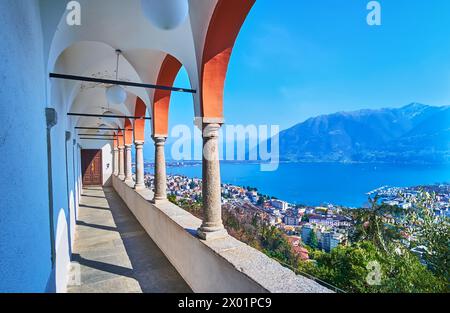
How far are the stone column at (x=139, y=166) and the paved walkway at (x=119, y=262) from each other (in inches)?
45.7

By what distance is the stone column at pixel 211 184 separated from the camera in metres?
3.21

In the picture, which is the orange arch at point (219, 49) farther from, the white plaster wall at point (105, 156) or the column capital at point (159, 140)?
the white plaster wall at point (105, 156)

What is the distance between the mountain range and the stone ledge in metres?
17.5

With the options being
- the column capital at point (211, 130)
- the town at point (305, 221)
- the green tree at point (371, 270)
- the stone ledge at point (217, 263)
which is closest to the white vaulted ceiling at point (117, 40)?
the column capital at point (211, 130)

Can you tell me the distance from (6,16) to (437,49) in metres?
28.0

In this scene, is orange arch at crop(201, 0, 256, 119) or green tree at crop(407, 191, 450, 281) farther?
green tree at crop(407, 191, 450, 281)

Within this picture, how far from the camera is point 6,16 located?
121 cm

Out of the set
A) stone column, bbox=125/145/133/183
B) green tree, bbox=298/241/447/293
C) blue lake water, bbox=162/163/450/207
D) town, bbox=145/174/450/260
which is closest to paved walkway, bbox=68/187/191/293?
town, bbox=145/174/450/260

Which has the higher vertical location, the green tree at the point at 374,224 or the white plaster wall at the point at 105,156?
the white plaster wall at the point at 105,156

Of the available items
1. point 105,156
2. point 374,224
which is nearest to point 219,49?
point 374,224

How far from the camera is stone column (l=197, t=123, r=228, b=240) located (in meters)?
3.21

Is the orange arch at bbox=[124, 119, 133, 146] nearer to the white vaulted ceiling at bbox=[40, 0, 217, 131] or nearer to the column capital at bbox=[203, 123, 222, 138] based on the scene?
the white vaulted ceiling at bbox=[40, 0, 217, 131]

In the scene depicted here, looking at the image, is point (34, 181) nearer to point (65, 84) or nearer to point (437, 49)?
point (65, 84)
